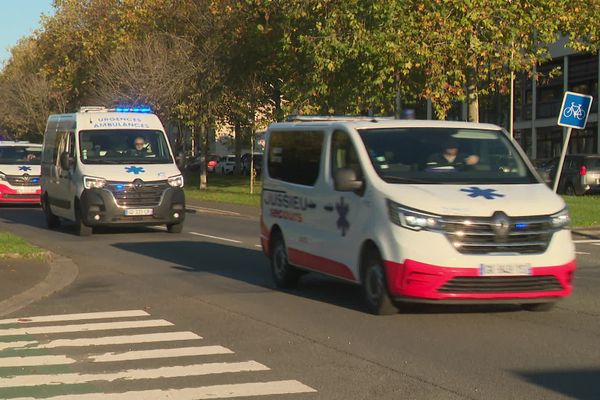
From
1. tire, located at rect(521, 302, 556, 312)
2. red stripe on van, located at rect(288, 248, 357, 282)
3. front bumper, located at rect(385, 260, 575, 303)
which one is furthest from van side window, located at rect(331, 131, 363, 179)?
tire, located at rect(521, 302, 556, 312)

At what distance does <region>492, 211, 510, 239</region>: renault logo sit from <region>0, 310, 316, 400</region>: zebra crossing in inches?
107

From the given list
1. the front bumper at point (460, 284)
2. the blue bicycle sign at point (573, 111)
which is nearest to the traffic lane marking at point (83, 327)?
the front bumper at point (460, 284)

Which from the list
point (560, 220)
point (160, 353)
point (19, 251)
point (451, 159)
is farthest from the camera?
point (19, 251)

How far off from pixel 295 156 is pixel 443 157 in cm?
222

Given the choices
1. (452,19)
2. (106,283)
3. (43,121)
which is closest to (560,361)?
(106,283)

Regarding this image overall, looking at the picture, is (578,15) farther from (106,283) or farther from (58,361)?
(58,361)

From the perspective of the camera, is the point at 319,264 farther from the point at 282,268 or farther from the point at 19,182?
the point at 19,182

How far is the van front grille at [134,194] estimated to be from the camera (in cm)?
1986

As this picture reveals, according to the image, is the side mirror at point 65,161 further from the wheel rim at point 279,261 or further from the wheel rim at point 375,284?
the wheel rim at point 375,284

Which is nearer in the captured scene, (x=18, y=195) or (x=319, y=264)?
(x=319, y=264)

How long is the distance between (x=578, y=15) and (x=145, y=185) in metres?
15.8

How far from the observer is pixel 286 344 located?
8.74 metres

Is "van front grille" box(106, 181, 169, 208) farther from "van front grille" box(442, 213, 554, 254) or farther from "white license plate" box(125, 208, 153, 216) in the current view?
"van front grille" box(442, 213, 554, 254)

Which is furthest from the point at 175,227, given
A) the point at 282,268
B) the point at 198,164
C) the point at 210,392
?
the point at 198,164
